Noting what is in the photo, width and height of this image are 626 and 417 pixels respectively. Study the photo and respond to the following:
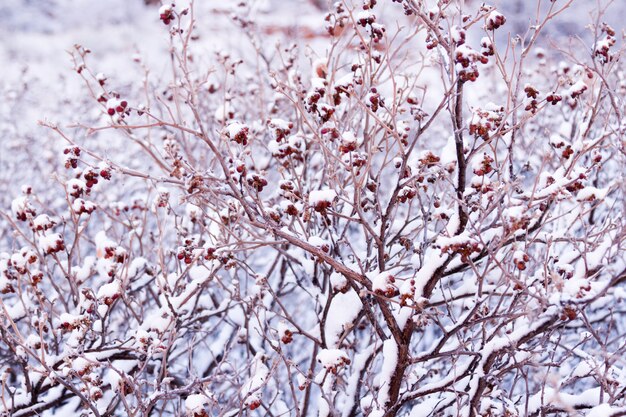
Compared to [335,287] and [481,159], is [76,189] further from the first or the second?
[481,159]

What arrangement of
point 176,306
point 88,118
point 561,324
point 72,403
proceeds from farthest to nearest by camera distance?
1. point 88,118
2. point 72,403
3. point 176,306
4. point 561,324

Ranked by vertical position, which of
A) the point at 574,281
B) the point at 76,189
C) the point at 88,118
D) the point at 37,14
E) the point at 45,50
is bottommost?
the point at 574,281

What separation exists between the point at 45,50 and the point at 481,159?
2096 centimetres

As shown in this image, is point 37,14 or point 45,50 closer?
point 45,50

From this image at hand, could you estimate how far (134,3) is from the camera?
23.6m

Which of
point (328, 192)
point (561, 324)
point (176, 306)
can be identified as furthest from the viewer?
point (176, 306)

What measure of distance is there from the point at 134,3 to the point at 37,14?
3693mm

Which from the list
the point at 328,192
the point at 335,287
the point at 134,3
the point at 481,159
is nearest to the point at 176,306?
the point at 335,287

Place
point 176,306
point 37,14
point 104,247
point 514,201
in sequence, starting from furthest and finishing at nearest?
point 37,14 → point 176,306 → point 104,247 → point 514,201

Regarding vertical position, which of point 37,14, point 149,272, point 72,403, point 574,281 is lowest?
point 574,281

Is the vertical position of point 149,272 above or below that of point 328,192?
above

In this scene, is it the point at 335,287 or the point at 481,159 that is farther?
the point at 335,287

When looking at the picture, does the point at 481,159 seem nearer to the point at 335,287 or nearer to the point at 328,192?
the point at 328,192

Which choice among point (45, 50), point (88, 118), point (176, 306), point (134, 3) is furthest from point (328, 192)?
point (134, 3)
